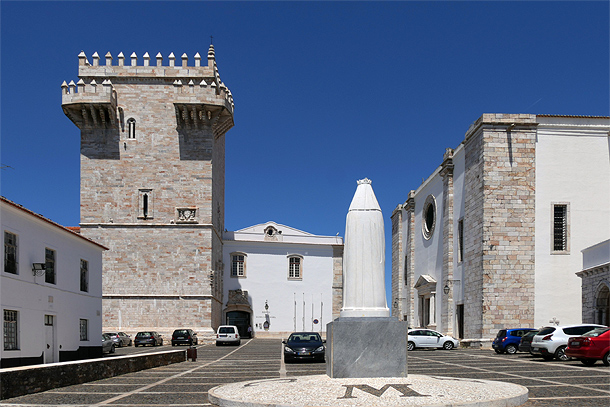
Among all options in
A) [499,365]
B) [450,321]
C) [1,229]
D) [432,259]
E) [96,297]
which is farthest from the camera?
[432,259]

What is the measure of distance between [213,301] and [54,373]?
93.4 feet

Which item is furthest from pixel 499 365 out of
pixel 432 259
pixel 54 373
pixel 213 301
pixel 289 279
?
pixel 289 279

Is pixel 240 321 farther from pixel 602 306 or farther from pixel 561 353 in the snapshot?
pixel 561 353

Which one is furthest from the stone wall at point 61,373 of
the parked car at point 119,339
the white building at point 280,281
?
the white building at point 280,281

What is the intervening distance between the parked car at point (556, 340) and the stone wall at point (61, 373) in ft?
42.6

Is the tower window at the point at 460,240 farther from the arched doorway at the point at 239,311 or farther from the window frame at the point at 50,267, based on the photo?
the arched doorway at the point at 239,311

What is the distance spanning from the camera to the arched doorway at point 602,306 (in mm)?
24703

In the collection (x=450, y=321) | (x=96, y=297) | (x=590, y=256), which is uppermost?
(x=590, y=256)

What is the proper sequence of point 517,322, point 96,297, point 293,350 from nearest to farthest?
point 293,350 → point 96,297 → point 517,322

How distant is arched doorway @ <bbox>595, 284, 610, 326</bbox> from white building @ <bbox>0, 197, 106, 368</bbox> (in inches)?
795

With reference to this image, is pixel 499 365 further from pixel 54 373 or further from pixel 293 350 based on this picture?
pixel 54 373

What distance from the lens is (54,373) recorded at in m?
13.1

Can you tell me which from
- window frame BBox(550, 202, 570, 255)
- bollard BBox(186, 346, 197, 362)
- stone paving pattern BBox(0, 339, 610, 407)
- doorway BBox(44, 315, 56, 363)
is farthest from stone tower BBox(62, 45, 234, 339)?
window frame BBox(550, 202, 570, 255)

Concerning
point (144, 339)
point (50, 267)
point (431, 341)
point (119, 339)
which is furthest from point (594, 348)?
point (119, 339)
